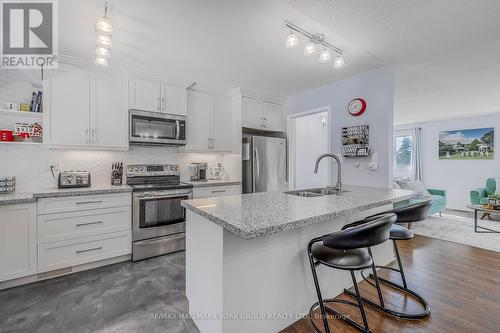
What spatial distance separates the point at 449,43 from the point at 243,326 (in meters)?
3.09

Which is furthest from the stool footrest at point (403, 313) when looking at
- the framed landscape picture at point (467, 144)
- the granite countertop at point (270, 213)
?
the framed landscape picture at point (467, 144)

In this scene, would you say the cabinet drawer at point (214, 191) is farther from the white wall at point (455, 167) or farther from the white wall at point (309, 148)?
the white wall at point (455, 167)

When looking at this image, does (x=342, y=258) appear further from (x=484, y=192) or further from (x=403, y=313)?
(x=484, y=192)

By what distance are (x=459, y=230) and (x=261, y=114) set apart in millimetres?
4127

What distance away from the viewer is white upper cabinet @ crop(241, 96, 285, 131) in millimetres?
3787

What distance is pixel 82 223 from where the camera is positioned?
8.02 feet

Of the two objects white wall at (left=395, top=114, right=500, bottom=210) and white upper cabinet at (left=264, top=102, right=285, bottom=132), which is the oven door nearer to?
white upper cabinet at (left=264, top=102, right=285, bottom=132)

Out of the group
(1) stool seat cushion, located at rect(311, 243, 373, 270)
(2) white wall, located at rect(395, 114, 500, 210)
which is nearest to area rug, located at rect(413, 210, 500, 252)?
(2) white wall, located at rect(395, 114, 500, 210)

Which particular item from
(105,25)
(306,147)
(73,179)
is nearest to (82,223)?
(73,179)

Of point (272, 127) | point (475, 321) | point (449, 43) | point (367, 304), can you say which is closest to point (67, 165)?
point (272, 127)

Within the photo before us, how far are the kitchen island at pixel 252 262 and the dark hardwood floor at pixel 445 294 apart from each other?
0.23 meters

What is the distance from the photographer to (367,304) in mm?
1847

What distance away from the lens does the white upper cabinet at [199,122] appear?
3.52 meters

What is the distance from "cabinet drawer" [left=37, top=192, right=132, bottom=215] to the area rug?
467cm
